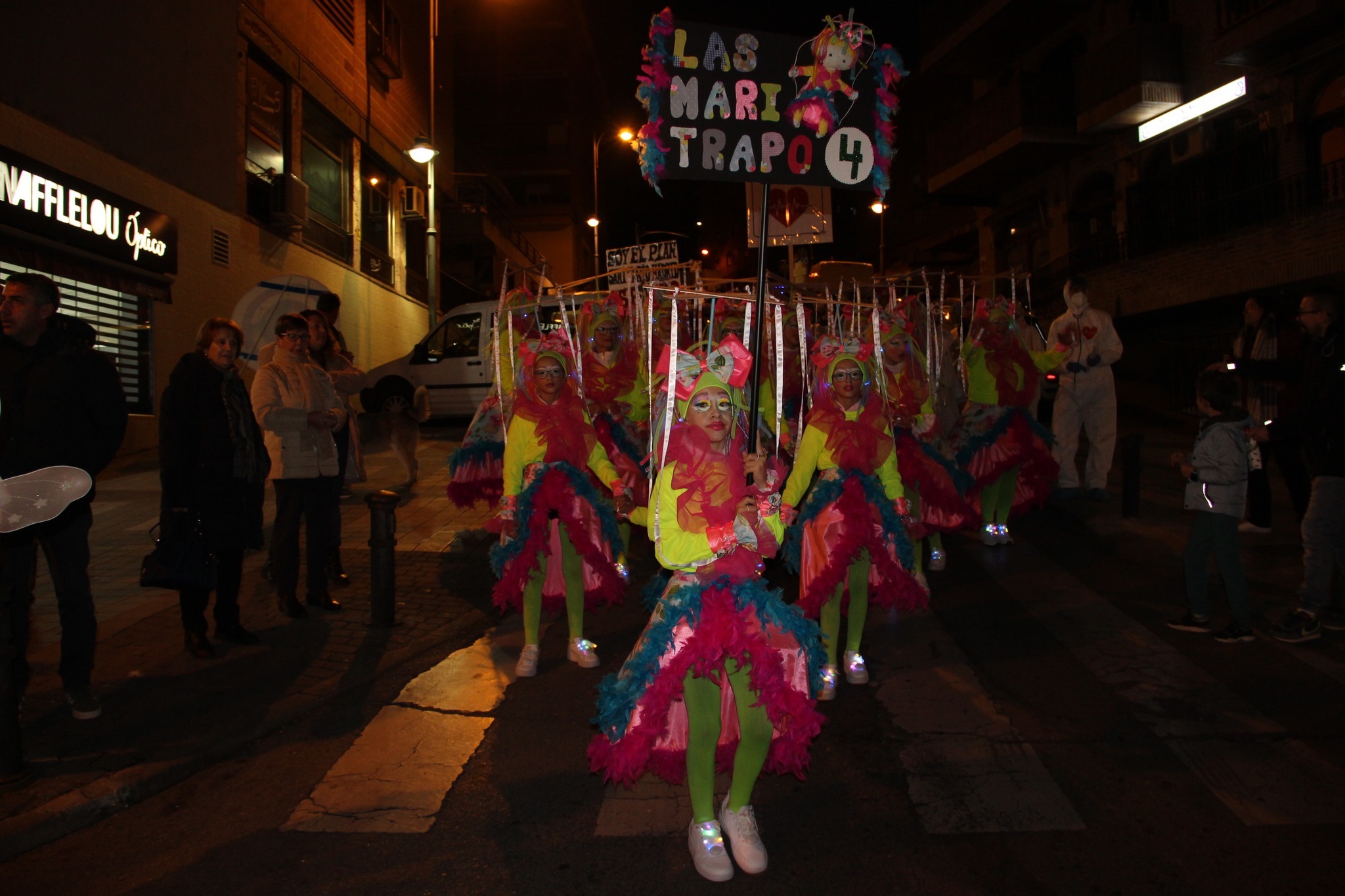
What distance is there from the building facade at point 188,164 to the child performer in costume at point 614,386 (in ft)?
7.94

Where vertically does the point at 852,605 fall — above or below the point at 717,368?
below

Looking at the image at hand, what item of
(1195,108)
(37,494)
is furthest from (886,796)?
(1195,108)

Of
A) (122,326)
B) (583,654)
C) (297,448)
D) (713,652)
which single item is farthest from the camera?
(122,326)

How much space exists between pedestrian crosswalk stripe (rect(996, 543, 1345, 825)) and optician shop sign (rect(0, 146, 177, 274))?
11.2 meters

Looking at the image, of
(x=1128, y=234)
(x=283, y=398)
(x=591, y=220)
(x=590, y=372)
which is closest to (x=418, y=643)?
(x=283, y=398)

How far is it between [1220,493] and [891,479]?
2015 mm

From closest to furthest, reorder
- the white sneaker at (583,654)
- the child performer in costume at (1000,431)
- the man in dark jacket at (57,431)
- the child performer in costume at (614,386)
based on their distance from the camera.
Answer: the man in dark jacket at (57,431) < the white sneaker at (583,654) < the child performer in costume at (614,386) < the child performer in costume at (1000,431)

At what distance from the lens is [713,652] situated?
10.7 ft

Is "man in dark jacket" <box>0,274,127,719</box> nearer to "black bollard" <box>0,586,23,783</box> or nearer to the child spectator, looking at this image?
"black bollard" <box>0,586,23,783</box>

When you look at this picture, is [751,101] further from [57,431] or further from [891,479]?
[57,431]

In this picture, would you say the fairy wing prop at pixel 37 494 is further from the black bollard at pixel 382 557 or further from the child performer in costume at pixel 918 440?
the child performer in costume at pixel 918 440

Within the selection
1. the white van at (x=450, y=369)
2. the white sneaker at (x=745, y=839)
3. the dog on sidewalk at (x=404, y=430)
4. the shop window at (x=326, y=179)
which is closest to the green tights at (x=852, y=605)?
the white sneaker at (x=745, y=839)

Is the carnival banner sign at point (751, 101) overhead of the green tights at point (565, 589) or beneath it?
overhead

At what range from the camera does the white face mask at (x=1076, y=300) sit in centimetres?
982
